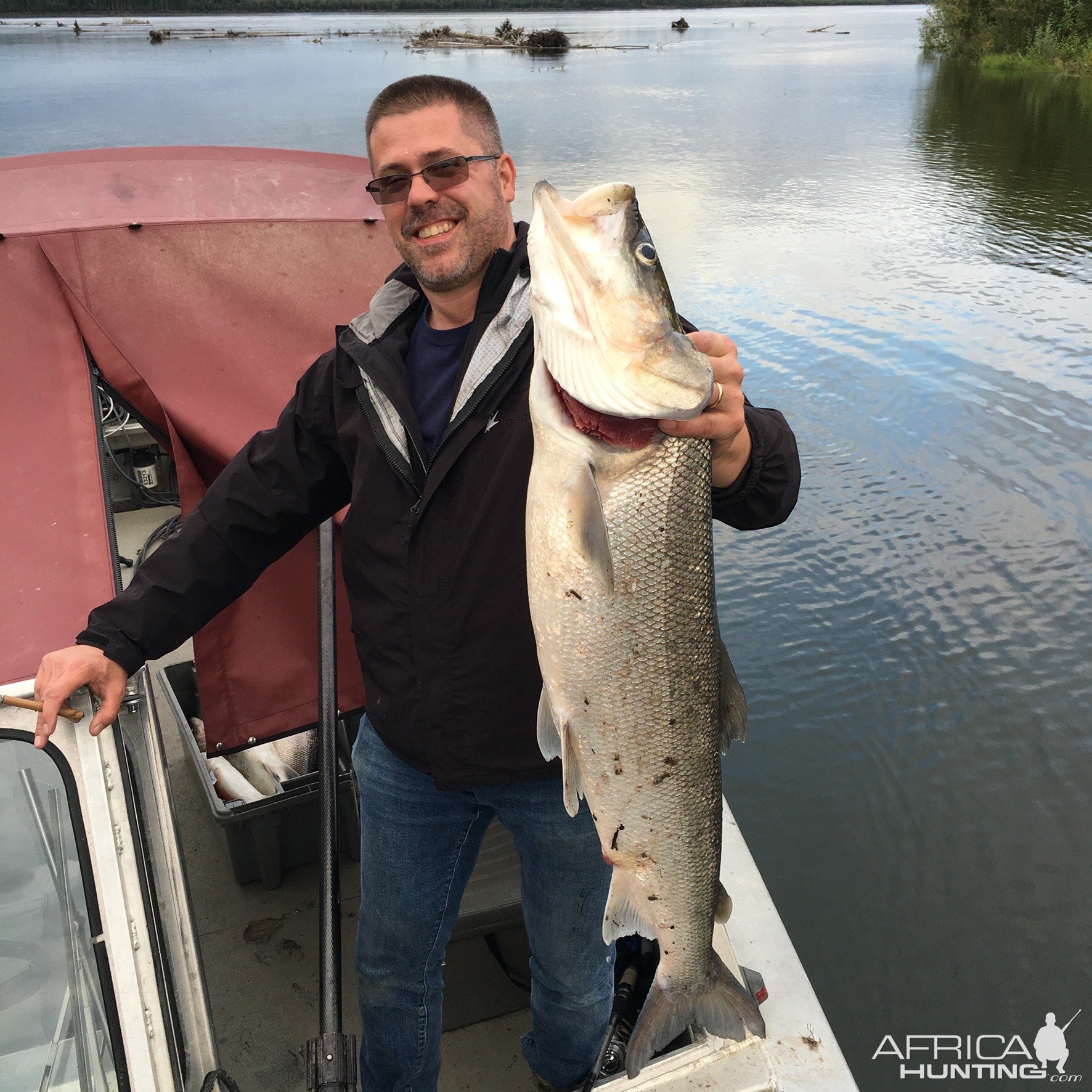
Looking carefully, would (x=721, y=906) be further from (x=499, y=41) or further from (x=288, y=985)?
(x=499, y=41)

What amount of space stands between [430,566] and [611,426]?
67 cm

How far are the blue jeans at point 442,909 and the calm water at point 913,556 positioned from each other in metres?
2.28

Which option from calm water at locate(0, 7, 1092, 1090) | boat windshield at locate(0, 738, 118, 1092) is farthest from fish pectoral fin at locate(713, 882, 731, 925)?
calm water at locate(0, 7, 1092, 1090)

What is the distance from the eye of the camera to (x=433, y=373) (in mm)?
2441

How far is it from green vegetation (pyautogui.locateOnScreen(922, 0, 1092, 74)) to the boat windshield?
131 feet

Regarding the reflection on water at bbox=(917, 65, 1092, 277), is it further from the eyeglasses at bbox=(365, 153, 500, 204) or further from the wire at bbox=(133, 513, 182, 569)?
the eyeglasses at bbox=(365, 153, 500, 204)

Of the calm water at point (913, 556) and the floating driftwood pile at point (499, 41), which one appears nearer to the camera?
the calm water at point (913, 556)

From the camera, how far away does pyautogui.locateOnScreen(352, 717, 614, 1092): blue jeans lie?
8.07 feet

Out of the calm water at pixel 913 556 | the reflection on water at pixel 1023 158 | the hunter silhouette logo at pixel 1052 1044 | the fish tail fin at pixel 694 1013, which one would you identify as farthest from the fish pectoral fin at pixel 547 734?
the reflection on water at pixel 1023 158

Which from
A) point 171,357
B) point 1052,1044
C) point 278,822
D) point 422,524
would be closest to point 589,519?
point 422,524

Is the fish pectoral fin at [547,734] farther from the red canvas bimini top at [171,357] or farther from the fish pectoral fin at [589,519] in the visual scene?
the red canvas bimini top at [171,357]

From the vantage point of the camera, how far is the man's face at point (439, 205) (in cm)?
237

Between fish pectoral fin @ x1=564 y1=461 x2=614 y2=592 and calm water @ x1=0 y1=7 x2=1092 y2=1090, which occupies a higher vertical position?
fish pectoral fin @ x1=564 y1=461 x2=614 y2=592

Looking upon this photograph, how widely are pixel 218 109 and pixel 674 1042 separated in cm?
3734
